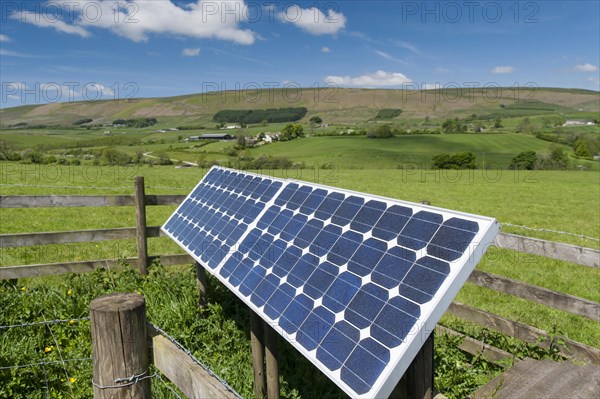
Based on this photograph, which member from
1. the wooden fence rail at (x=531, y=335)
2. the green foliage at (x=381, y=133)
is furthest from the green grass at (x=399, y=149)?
the wooden fence rail at (x=531, y=335)

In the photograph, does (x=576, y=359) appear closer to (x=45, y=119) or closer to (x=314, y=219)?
(x=314, y=219)

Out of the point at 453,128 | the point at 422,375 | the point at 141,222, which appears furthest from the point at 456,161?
the point at 422,375

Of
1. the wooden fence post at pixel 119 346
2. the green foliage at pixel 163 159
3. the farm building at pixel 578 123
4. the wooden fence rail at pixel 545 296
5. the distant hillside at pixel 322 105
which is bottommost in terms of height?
the wooden fence rail at pixel 545 296

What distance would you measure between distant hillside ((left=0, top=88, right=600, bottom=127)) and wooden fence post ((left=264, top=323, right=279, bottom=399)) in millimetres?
107814

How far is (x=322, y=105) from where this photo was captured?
128m

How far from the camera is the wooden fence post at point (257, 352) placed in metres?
4.60

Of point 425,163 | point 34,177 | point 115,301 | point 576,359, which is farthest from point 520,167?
point 115,301

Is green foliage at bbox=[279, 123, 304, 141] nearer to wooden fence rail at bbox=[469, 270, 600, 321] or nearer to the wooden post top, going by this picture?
wooden fence rail at bbox=[469, 270, 600, 321]

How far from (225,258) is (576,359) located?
4.23 m

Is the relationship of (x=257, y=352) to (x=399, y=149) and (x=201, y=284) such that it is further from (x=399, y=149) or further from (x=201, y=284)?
(x=399, y=149)

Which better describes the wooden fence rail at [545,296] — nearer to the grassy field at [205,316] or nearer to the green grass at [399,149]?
the grassy field at [205,316]

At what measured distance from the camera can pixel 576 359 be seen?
16.3 feet

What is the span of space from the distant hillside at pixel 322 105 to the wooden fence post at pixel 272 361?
10781 centimetres

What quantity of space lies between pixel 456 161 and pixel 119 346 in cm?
6352
